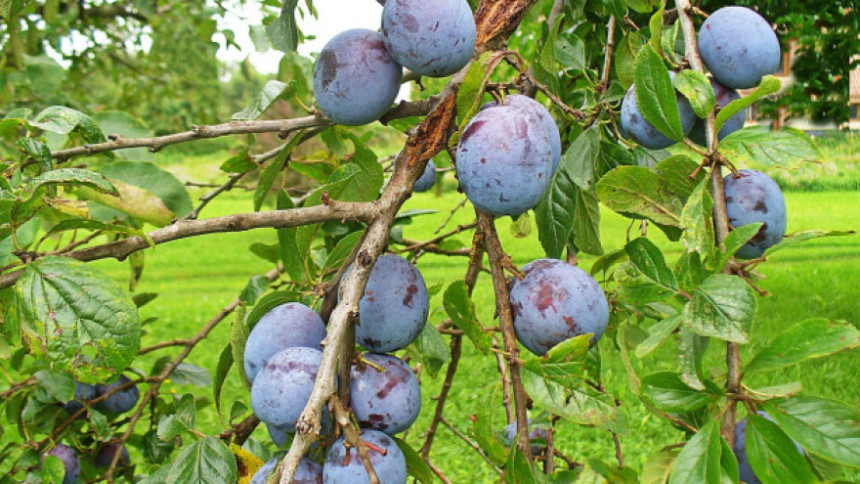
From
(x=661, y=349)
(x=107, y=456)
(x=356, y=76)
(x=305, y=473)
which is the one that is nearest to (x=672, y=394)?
(x=305, y=473)

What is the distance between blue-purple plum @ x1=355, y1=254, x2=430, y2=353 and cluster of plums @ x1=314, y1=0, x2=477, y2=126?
0.17m

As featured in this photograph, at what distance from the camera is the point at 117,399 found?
1.51 meters

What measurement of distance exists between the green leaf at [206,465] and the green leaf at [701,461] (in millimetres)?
437

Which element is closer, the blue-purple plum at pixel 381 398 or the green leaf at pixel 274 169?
the blue-purple plum at pixel 381 398

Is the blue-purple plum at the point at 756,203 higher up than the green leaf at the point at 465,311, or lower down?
higher up

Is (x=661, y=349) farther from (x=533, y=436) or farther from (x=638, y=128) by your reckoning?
(x=638, y=128)

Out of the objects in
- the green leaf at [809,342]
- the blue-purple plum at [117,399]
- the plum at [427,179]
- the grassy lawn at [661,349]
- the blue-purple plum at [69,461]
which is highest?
the green leaf at [809,342]

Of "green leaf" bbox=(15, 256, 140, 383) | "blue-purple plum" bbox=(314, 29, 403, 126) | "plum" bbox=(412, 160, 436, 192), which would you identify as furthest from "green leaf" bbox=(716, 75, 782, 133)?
"plum" bbox=(412, 160, 436, 192)

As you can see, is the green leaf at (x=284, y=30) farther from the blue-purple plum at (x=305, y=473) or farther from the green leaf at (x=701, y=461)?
the green leaf at (x=701, y=461)

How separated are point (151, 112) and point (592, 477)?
15136mm

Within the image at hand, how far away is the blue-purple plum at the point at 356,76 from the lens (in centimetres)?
67

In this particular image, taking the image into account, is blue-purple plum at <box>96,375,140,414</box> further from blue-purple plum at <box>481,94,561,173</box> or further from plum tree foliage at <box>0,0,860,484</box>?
blue-purple plum at <box>481,94,561,173</box>

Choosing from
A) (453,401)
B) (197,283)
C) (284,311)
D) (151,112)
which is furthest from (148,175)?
(151,112)

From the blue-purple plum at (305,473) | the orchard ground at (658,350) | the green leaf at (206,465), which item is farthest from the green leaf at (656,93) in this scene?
the green leaf at (206,465)
